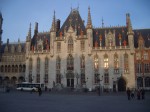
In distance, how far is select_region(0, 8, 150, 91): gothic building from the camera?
2184 inches

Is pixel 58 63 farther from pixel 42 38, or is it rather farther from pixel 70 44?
pixel 42 38

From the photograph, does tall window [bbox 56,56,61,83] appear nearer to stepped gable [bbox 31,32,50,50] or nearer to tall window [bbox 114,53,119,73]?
stepped gable [bbox 31,32,50,50]

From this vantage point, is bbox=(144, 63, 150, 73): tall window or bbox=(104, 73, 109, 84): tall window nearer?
bbox=(144, 63, 150, 73): tall window

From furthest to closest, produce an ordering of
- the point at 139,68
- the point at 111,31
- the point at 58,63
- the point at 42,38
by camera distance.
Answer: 1. the point at 42,38
2. the point at 111,31
3. the point at 58,63
4. the point at 139,68

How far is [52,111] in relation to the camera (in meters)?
14.0

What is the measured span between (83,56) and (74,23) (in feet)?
42.8

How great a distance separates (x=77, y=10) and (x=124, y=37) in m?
20.4

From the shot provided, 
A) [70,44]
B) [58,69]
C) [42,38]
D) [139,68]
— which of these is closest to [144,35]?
[139,68]

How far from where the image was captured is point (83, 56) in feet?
191

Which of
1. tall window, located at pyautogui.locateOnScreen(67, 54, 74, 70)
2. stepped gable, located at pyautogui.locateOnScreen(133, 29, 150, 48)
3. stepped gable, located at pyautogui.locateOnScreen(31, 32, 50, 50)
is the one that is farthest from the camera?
stepped gable, located at pyautogui.locateOnScreen(31, 32, 50, 50)

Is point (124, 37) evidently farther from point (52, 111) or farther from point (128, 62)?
point (52, 111)

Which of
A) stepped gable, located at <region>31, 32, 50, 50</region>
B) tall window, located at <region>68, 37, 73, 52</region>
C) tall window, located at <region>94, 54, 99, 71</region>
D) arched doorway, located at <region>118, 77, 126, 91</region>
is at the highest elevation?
stepped gable, located at <region>31, 32, 50, 50</region>

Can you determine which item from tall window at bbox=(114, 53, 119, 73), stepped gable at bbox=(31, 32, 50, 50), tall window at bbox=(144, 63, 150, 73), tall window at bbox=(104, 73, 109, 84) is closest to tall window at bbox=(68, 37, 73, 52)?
stepped gable at bbox=(31, 32, 50, 50)

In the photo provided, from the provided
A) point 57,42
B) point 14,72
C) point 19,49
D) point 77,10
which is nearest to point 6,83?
point 14,72
